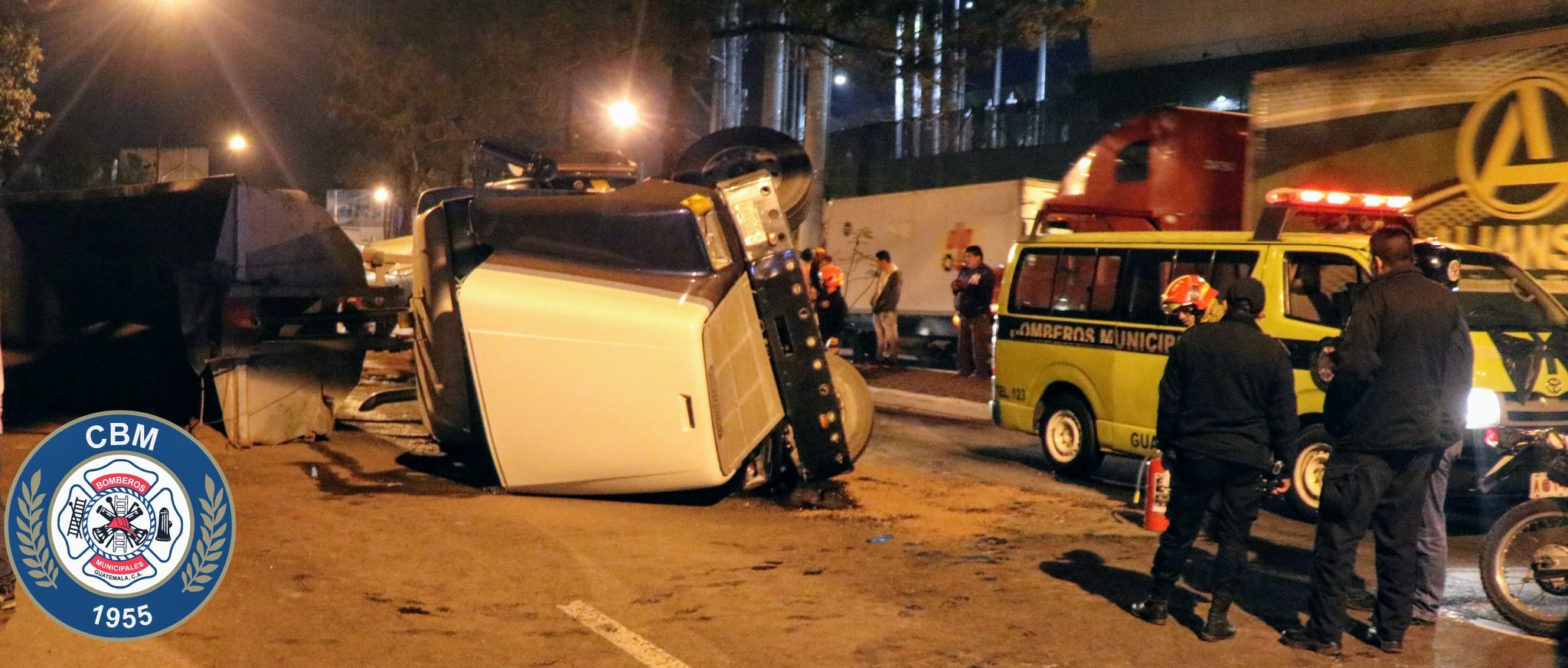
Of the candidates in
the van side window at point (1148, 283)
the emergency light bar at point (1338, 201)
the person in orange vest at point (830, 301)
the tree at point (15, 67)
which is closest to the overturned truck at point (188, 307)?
the person in orange vest at point (830, 301)

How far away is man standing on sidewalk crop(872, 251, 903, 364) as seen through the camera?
18188 millimetres

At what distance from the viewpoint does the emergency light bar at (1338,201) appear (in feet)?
31.4

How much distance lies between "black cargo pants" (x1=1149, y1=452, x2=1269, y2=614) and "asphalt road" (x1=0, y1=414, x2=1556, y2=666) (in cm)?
28

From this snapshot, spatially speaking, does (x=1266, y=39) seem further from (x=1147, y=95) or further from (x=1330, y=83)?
(x=1330, y=83)

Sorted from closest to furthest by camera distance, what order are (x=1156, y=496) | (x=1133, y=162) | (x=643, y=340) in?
(x=643, y=340)
(x=1156, y=496)
(x=1133, y=162)

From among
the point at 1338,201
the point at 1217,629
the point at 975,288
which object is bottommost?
the point at 1217,629

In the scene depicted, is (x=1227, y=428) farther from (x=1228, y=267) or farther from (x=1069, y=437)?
(x=1069, y=437)

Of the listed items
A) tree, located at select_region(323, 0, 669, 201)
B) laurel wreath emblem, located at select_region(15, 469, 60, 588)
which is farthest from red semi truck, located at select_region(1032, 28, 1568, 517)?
tree, located at select_region(323, 0, 669, 201)

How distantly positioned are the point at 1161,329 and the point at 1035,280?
5.13 feet

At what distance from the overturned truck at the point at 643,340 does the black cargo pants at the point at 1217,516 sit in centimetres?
272

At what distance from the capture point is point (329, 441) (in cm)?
1112

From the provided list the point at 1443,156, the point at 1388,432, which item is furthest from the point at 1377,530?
the point at 1443,156

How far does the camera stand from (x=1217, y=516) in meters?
6.11

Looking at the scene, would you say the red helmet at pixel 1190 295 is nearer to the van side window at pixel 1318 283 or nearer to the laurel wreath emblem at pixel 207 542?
the van side window at pixel 1318 283
